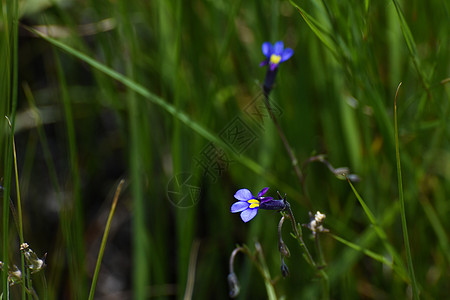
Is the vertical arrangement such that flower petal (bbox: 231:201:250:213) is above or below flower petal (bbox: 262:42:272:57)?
below

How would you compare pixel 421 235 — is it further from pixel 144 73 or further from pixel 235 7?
pixel 144 73

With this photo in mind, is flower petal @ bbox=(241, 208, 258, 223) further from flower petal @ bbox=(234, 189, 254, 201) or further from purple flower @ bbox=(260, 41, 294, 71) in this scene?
purple flower @ bbox=(260, 41, 294, 71)

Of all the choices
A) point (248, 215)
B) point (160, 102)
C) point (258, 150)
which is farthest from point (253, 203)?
point (258, 150)

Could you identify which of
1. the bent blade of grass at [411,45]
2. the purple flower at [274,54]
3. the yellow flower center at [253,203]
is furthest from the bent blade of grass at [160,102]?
the bent blade of grass at [411,45]

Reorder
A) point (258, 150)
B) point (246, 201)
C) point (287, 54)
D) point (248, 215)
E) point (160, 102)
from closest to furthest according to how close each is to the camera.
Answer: point (248, 215)
point (246, 201)
point (287, 54)
point (160, 102)
point (258, 150)

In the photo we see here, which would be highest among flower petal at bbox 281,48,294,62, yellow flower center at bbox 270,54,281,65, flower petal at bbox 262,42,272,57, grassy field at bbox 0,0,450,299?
flower petal at bbox 262,42,272,57

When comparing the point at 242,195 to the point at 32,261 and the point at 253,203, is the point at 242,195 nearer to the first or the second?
the point at 253,203

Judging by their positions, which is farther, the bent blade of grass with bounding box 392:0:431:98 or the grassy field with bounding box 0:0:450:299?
the grassy field with bounding box 0:0:450:299

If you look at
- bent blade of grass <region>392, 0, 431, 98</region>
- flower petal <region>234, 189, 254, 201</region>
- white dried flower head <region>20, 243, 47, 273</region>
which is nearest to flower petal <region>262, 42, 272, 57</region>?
bent blade of grass <region>392, 0, 431, 98</region>
